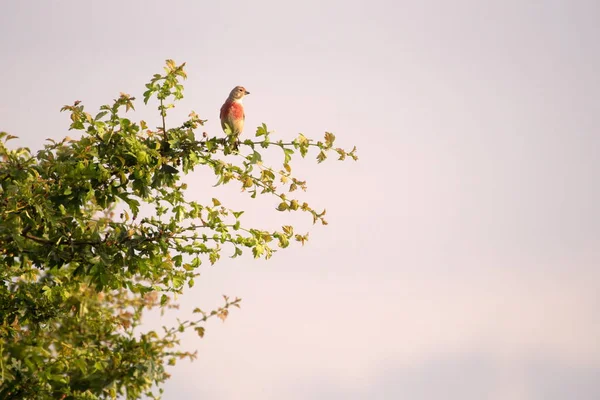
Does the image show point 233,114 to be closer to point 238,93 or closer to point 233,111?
point 233,111

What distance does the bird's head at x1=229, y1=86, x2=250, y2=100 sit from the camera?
37.3 ft

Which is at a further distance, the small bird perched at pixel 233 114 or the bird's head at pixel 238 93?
the bird's head at pixel 238 93

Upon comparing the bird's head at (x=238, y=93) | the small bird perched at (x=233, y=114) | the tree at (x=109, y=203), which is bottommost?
the tree at (x=109, y=203)

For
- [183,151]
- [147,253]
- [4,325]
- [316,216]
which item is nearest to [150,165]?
[183,151]

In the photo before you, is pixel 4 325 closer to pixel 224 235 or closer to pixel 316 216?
pixel 224 235

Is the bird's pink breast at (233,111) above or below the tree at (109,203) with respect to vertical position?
above

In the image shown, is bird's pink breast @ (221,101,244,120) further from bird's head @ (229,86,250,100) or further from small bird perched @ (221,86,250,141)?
bird's head @ (229,86,250,100)

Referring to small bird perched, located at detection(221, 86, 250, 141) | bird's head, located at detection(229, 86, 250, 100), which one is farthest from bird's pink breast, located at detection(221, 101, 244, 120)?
bird's head, located at detection(229, 86, 250, 100)

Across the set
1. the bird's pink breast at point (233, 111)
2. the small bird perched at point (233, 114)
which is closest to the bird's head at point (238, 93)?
the small bird perched at point (233, 114)

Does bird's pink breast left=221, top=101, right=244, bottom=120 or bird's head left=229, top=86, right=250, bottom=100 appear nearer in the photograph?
bird's pink breast left=221, top=101, right=244, bottom=120

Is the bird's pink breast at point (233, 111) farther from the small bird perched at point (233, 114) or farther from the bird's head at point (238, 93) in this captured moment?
the bird's head at point (238, 93)

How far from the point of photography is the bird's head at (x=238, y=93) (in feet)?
37.3

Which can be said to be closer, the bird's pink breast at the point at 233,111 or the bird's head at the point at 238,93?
the bird's pink breast at the point at 233,111

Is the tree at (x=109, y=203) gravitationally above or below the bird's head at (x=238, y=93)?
below
